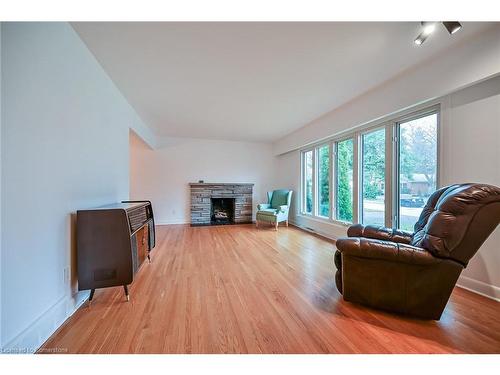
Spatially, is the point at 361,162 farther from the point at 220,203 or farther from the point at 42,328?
the point at 42,328

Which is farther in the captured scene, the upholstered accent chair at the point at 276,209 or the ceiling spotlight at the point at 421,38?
the upholstered accent chair at the point at 276,209

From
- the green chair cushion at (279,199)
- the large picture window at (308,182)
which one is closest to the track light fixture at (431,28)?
the large picture window at (308,182)

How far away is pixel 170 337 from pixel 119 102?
2.96m

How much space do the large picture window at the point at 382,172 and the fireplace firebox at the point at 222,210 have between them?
2.65 metres

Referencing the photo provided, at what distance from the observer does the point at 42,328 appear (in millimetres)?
1391

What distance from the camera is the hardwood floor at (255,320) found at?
4.43ft

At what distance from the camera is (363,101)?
3.16 metres

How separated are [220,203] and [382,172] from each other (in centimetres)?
444

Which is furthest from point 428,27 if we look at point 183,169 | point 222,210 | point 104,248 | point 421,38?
point 222,210

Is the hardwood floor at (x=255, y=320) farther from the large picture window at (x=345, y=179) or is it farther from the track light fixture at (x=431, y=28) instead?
the track light fixture at (x=431, y=28)

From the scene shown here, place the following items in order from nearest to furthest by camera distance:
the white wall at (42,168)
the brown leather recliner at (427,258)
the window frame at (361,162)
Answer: the white wall at (42,168)
the brown leather recliner at (427,258)
the window frame at (361,162)

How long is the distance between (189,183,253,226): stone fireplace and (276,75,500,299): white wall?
4639 millimetres
